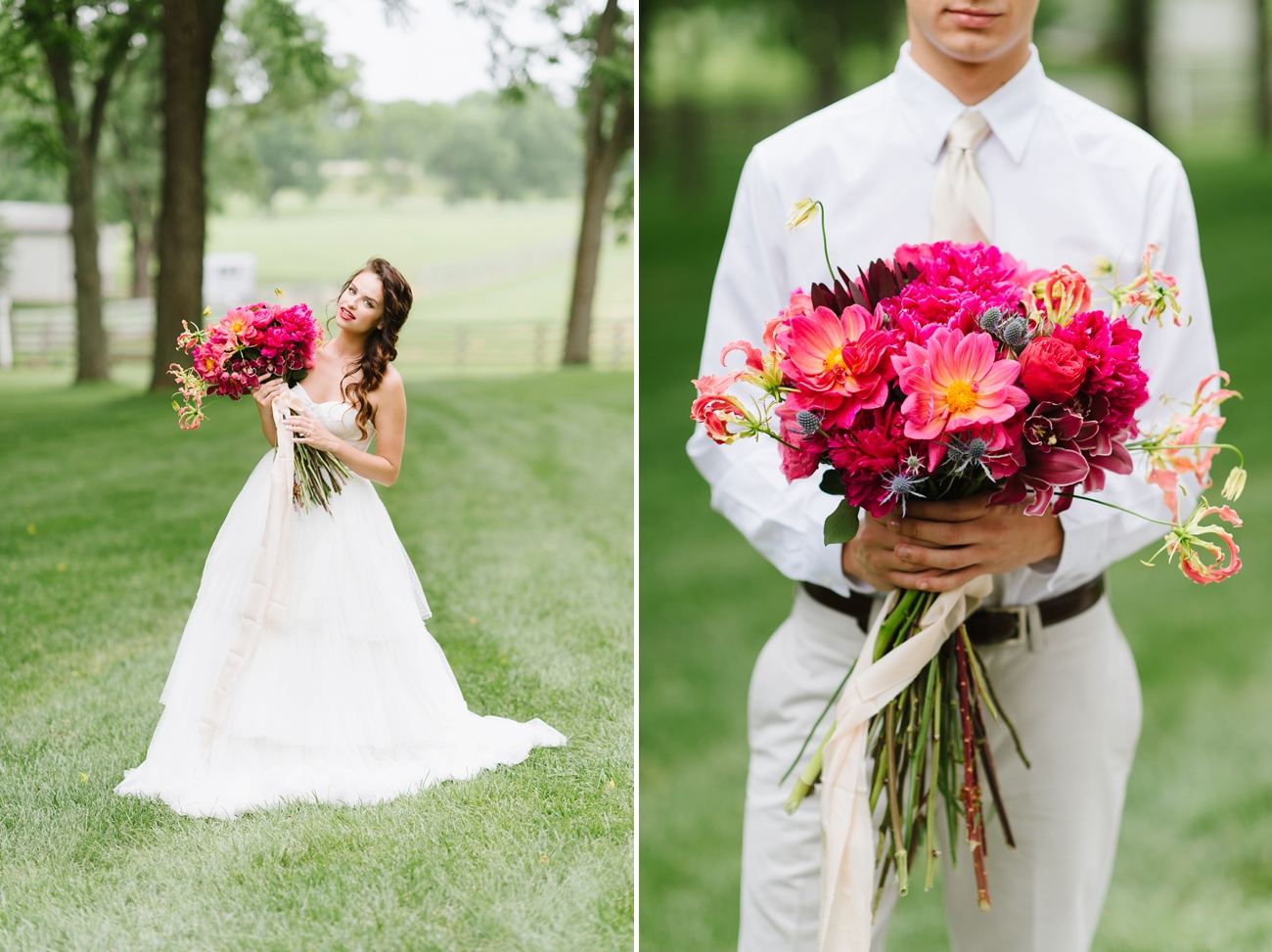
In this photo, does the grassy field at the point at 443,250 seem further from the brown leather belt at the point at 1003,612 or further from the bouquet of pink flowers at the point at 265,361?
the brown leather belt at the point at 1003,612

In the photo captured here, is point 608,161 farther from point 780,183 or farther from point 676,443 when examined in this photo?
point 676,443

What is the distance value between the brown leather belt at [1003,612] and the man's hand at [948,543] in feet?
0.72

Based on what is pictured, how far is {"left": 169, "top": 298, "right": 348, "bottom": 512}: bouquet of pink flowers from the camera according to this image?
2129mm

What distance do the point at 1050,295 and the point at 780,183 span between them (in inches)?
27.3

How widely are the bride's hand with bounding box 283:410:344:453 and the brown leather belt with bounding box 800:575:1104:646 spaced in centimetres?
95

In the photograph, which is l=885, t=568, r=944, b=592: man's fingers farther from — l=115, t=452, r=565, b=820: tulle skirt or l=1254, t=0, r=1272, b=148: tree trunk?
l=1254, t=0, r=1272, b=148: tree trunk

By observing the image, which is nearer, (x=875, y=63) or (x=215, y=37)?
(x=215, y=37)

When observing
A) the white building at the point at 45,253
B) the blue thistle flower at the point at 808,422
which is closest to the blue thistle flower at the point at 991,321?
the blue thistle flower at the point at 808,422

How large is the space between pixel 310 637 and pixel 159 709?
1.08 ft

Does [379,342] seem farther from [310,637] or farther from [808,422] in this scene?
[808,422]

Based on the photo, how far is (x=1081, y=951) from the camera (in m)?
2.39

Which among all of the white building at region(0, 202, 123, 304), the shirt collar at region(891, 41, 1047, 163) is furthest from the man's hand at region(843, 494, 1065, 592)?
the white building at region(0, 202, 123, 304)

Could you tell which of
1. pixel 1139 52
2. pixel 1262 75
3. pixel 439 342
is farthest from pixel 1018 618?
pixel 1262 75

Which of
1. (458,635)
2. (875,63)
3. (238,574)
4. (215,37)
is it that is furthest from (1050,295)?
(875,63)
